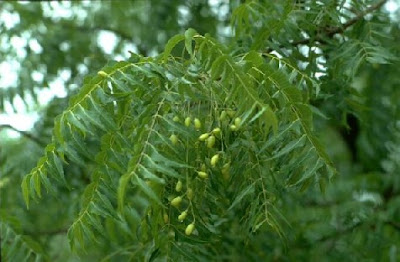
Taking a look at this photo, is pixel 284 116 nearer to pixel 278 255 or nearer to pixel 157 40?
pixel 278 255

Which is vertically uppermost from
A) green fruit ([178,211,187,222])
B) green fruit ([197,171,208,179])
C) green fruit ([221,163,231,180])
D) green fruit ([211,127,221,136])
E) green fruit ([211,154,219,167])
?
green fruit ([211,127,221,136])

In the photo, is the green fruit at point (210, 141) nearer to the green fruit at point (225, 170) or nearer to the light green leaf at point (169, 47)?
the green fruit at point (225, 170)

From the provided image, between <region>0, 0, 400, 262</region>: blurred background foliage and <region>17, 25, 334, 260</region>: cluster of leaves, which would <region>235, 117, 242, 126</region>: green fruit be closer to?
<region>17, 25, 334, 260</region>: cluster of leaves

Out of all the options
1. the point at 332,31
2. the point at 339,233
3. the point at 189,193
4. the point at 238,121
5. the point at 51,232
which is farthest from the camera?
the point at 51,232

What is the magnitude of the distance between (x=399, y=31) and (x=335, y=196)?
110 centimetres

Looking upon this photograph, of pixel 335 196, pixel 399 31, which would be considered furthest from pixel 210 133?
pixel 335 196

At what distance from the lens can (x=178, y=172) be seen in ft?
8.34

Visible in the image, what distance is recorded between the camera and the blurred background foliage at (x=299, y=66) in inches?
134

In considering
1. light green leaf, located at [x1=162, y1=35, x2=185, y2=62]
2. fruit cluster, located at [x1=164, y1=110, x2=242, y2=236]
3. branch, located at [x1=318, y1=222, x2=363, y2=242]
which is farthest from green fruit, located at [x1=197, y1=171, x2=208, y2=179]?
branch, located at [x1=318, y1=222, x2=363, y2=242]

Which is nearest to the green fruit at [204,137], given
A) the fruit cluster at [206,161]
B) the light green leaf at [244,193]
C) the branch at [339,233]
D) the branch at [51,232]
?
the fruit cluster at [206,161]

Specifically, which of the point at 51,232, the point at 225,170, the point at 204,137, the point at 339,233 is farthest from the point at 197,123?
Answer: the point at 51,232

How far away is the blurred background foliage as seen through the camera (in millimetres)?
3400

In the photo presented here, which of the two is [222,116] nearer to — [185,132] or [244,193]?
[185,132]

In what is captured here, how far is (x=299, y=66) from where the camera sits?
147 inches
